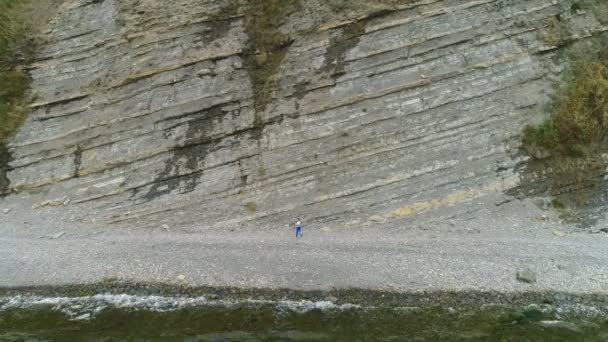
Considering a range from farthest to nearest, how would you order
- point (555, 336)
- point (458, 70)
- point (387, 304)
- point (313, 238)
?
1. point (458, 70)
2. point (313, 238)
3. point (387, 304)
4. point (555, 336)

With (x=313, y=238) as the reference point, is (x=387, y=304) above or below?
below

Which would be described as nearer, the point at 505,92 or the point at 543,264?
the point at 543,264

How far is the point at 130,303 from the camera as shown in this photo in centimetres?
1073

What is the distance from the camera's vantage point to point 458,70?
14.4 meters

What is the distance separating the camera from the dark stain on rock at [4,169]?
14797 mm

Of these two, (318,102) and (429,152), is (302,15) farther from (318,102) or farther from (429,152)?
(429,152)

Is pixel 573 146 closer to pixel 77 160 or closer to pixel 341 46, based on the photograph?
pixel 341 46

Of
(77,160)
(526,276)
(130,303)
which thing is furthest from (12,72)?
(526,276)

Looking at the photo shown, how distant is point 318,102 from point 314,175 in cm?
237

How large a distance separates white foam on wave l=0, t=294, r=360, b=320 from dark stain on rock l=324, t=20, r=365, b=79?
7418 millimetres

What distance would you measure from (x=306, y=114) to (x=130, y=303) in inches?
297

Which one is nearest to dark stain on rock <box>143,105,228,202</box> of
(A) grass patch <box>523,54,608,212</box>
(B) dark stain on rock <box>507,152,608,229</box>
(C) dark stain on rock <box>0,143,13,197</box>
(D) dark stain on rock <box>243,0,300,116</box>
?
(D) dark stain on rock <box>243,0,300,116</box>

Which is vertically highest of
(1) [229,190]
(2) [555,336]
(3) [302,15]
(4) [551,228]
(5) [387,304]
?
(3) [302,15]

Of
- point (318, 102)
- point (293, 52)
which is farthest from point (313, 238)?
point (293, 52)
